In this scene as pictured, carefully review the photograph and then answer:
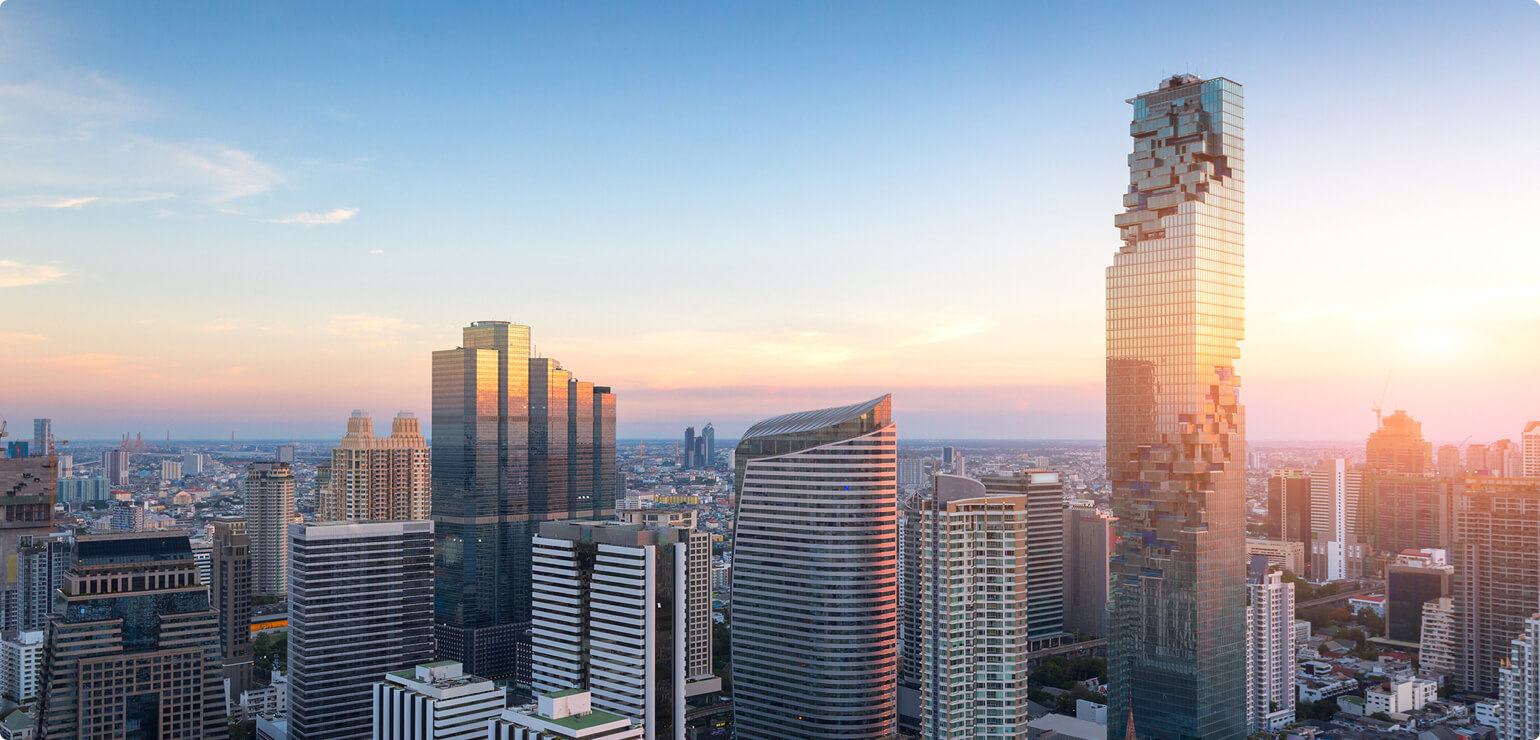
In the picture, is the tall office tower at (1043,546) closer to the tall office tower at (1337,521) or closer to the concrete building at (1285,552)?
the concrete building at (1285,552)

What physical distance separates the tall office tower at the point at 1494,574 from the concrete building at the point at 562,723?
34.9 m

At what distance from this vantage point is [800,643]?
30.2 meters

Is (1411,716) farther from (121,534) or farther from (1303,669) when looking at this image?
(121,534)

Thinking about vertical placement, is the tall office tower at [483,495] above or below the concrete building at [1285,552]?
above

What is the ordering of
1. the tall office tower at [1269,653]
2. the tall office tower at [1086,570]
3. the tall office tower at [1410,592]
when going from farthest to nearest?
the tall office tower at [1086,570] < the tall office tower at [1410,592] < the tall office tower at [1269,653]

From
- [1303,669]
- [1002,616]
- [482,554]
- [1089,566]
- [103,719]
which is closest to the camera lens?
[1002,616]

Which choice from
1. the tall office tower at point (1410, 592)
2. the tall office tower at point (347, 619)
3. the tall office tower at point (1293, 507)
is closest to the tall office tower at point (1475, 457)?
the tall office tower at point (1293, 507)

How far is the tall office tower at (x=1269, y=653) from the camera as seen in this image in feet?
116

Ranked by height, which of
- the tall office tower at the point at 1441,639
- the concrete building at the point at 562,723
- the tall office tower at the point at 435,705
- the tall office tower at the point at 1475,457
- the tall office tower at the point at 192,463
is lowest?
the tall office tower at the point at 1441,639

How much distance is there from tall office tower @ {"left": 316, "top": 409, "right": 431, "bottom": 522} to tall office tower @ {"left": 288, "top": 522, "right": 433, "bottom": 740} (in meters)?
24.2

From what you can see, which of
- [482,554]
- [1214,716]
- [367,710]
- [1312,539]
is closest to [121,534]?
[367,710]

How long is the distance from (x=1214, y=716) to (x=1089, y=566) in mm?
26314

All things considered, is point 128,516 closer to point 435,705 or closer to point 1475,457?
point 435,705

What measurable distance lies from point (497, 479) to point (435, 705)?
24.3 m
